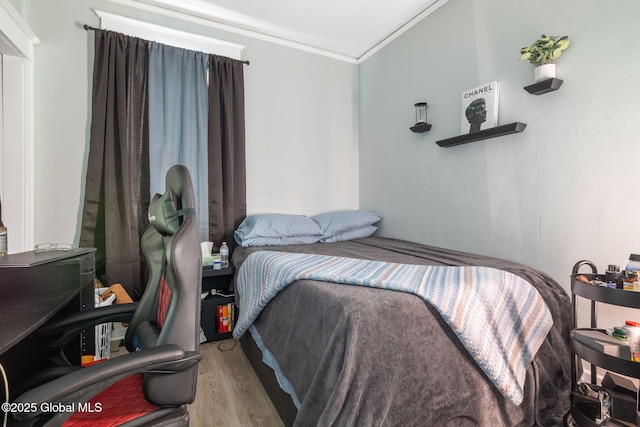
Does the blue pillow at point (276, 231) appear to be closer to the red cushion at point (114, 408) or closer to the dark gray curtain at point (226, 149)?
the dark gray curtain at point (226, 149)

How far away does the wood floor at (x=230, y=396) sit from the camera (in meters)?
1.47

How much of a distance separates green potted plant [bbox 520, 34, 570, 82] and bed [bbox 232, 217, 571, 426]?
1.18 m

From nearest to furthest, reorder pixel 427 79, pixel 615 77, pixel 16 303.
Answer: pixel 16 303 → pixel 615 77 → pixel 427 79

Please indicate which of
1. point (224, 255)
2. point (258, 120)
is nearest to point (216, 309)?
point (224, 255)

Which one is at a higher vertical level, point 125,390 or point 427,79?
point 427,79

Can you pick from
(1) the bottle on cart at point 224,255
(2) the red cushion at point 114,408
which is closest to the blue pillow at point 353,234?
(1) the bottle on cart at point 224,255

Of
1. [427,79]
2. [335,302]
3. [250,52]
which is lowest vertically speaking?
[335,302]

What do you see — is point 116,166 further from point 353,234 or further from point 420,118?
point 420,118

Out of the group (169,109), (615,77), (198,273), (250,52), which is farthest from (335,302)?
(250,52)

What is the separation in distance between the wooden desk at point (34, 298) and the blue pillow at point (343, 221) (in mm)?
1870

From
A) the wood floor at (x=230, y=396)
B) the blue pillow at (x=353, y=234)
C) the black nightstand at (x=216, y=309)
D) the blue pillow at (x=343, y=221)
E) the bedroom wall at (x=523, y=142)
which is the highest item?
the bedroom wall at (x=523, y=142)

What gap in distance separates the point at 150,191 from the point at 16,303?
5.41ft

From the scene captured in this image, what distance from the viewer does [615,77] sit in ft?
4.99

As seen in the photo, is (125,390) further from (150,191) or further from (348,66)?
(348,66)
